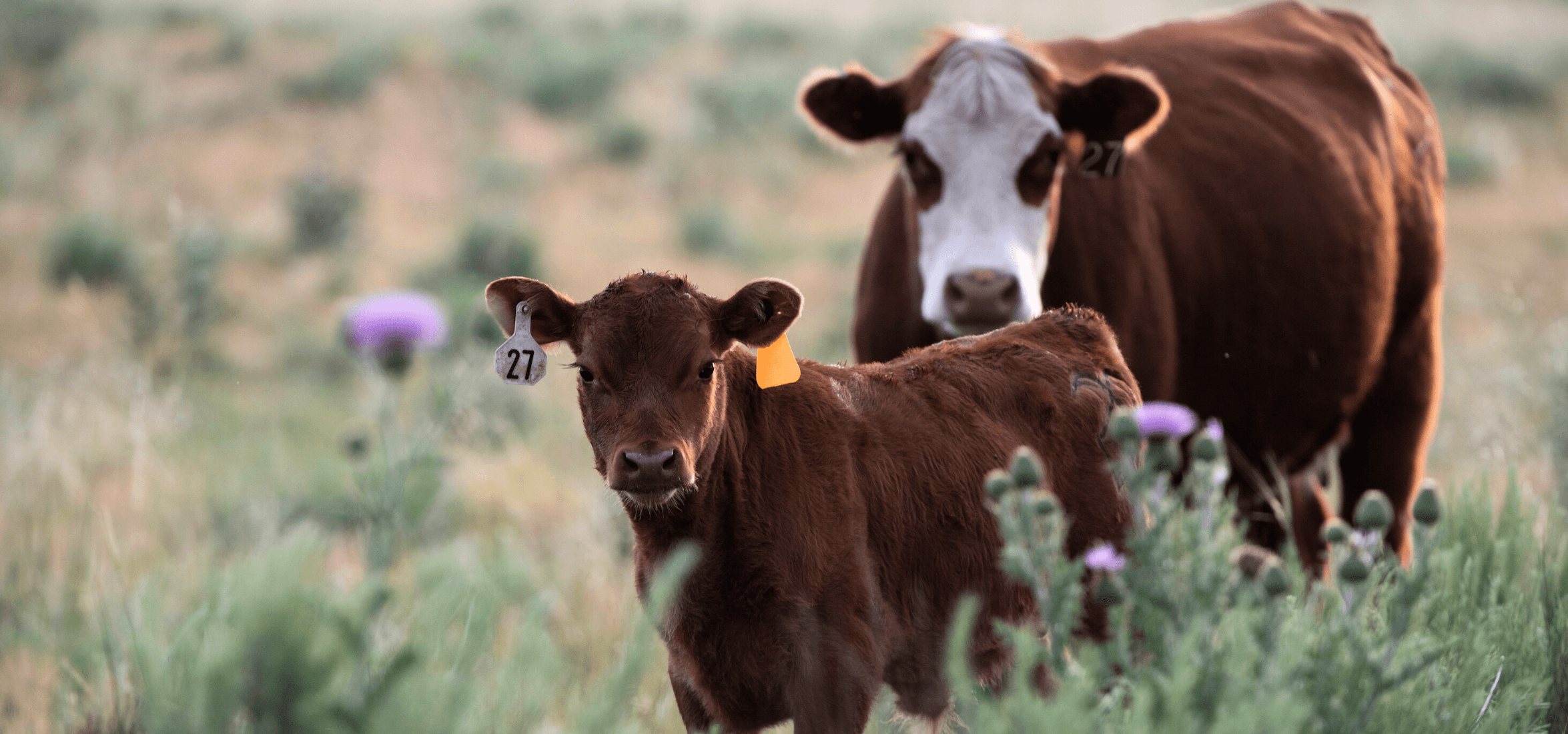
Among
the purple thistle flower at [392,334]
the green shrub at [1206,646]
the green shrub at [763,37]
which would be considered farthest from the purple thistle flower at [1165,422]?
the green shrub at [763,37]

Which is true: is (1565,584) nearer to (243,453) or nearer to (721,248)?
(243,453)

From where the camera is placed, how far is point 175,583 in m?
4.51

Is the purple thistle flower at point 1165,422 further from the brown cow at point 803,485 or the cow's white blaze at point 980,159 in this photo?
the cow's white blaze at point 980,159

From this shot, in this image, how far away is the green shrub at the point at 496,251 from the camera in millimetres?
11336

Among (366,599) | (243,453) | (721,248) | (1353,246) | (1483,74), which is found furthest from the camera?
(1483,74)

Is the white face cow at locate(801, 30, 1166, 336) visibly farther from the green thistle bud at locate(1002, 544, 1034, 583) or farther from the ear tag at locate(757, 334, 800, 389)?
the green thistle bud at locate(1002, 544, 1034, 583)

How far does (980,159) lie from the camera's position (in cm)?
385

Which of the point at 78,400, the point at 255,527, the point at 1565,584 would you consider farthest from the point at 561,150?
the point at 1565,584

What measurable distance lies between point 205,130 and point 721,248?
7256 mm

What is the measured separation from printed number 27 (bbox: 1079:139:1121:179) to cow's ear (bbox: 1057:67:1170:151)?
Answer: 15mm

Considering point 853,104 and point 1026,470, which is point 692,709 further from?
point 853,104

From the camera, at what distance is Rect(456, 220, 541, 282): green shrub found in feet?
37.2

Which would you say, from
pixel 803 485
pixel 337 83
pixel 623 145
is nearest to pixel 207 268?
pixel 803 485

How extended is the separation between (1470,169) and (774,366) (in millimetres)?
15224
